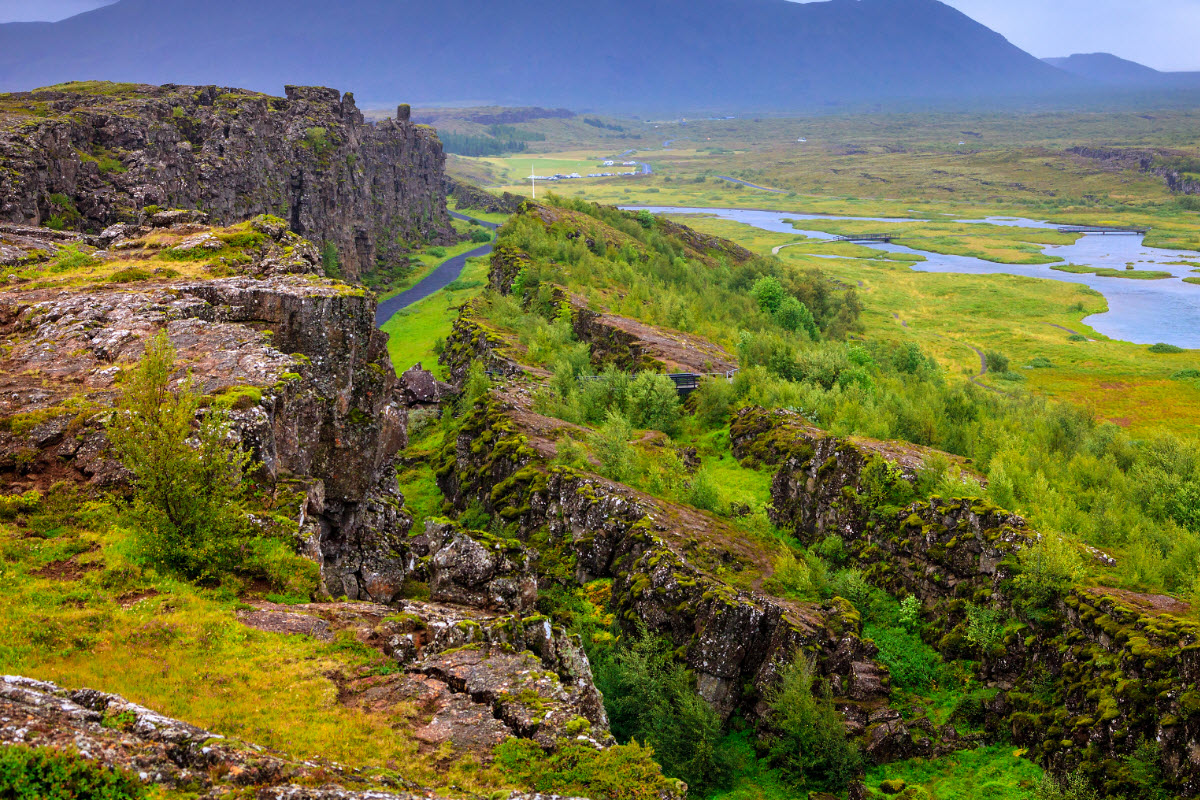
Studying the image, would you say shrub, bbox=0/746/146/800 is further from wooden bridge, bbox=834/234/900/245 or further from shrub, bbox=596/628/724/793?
wooden bridge, bbox=834/234/900/245

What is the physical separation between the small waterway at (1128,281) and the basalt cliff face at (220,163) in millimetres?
110264

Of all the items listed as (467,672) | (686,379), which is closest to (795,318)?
(686,379)

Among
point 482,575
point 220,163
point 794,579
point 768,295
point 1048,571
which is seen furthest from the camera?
point 768,295

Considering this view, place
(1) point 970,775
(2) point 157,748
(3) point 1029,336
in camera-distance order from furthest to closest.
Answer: (3) point 1029,336 → (1) point 970,775 → (2) point 157,748

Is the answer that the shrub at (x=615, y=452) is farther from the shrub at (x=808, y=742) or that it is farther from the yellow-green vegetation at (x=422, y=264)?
the yellow-green vegetation at (x=422, y=264)

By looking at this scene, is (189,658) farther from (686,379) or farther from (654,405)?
(686,379)

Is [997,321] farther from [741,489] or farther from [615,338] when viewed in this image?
[741,489]

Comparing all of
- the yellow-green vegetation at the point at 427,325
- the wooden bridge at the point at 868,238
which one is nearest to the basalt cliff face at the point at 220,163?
the yellow-green vegetation at the point at 427,325

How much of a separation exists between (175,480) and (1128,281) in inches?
6747

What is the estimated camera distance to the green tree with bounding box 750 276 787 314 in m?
97.5

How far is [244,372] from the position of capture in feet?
85.8

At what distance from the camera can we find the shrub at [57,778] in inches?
421

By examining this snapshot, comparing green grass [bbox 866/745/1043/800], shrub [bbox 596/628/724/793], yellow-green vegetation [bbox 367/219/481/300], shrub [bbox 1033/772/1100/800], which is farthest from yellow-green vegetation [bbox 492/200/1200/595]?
yellow-green vegetation [bbox 367/219/481/300]

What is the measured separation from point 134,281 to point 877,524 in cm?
3622
